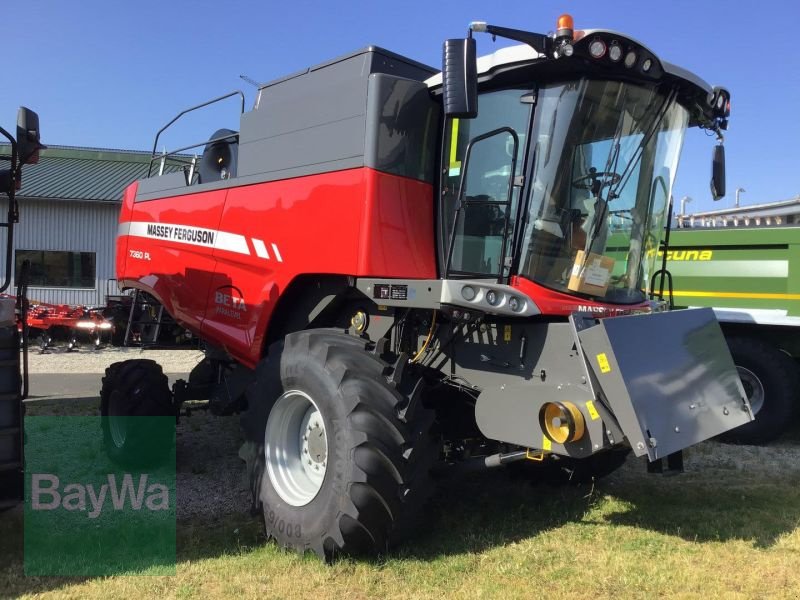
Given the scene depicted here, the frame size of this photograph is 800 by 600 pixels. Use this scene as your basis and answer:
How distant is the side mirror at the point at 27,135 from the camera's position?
371 cm

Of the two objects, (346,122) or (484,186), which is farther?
(346,122)

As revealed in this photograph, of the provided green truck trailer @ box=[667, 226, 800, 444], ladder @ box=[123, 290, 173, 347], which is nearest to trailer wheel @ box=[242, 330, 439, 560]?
ladder @ box=[123, 290, 173, 347]

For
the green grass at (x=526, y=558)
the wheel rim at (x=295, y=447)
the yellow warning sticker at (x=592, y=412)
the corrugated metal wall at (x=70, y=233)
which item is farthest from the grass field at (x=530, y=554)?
the corrugated metal wall at (x=70, y=233)

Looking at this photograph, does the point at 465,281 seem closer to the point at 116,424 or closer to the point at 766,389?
the point at 116,424

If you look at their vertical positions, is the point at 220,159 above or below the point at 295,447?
above

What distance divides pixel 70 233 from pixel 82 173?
337 centimetres

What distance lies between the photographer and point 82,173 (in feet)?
66.9

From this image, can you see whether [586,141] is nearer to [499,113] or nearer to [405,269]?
[499,113]

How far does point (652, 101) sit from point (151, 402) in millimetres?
4530

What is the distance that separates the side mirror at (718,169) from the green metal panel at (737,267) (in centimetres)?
318

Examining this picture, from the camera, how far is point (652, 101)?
3967mm

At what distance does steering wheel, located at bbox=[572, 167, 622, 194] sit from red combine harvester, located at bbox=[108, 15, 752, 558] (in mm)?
22

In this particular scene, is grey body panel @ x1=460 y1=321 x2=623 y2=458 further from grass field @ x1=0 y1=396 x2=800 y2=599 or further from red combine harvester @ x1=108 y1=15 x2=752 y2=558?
grass field @ x1=0 y1=396 x2=800 y2=599

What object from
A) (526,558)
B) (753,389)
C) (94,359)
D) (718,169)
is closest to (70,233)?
(94,359)
